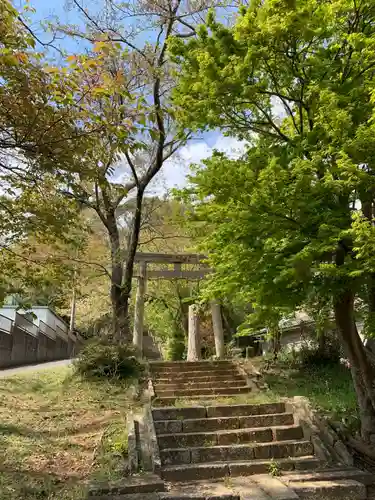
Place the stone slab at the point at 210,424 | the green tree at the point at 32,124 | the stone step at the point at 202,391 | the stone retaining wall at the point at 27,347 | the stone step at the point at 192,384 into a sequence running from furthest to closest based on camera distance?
the stone retaining wall at the point at 27,347, the stone step at the point at 192,384, the stone step at the point at 202,391, the stone slab at the point at 210,424, the green tree at the point at 32,124

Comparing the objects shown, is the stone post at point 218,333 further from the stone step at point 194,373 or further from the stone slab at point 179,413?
the stone slab at point 179,413

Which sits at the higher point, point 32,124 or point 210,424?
point 32,124

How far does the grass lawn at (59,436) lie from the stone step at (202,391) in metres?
1.06

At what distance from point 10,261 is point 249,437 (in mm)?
5031

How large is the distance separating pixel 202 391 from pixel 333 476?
5097mm

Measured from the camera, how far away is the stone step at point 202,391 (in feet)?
35.4

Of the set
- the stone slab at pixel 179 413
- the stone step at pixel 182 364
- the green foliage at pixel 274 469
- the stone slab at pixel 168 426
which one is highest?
the stone step at pixel 182 364

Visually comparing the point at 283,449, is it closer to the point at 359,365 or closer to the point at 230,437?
the point at 230,437

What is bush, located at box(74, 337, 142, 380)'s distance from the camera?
461 inches

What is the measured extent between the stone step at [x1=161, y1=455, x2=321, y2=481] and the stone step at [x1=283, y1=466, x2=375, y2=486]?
260 mm

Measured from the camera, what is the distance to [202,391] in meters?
11.1

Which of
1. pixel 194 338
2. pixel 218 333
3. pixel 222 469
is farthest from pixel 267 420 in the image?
pixel 194 338

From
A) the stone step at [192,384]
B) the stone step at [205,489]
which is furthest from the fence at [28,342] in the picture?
the stone step at [205,489]

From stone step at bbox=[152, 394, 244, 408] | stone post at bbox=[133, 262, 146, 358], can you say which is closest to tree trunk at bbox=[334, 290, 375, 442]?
stone step at bbox=[152, 394, 244, 408]
